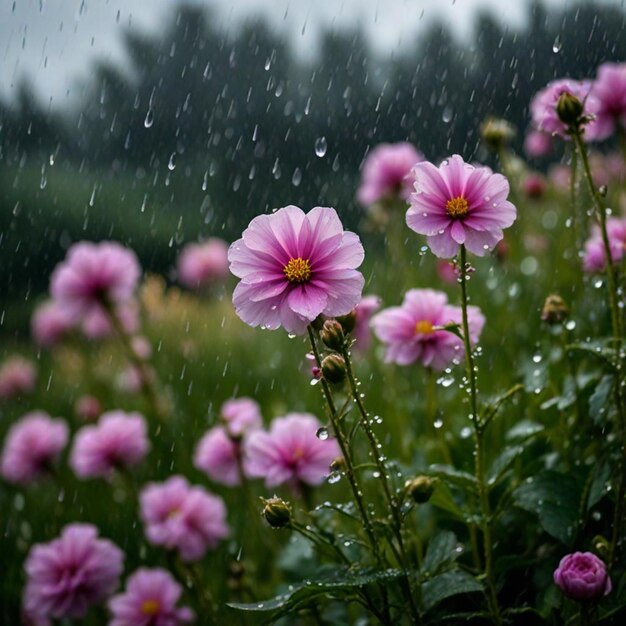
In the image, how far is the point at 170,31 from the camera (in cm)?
805

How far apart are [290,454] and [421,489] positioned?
0.33 meters

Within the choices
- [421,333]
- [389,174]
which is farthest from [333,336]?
[389,174]

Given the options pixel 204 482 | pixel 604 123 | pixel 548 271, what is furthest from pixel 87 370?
pixel 604 123

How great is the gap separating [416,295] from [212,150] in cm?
656

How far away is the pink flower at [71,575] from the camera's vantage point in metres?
1.25

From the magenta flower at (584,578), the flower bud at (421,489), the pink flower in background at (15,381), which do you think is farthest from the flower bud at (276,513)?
the pink flower in background at (15,381)

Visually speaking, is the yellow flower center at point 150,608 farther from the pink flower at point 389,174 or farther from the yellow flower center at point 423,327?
the pink flower at point 389,174

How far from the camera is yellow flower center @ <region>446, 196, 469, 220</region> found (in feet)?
2.56

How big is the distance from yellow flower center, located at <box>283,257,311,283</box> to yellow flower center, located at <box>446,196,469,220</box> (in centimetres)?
14

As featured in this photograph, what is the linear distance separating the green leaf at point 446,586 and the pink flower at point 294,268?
31cm

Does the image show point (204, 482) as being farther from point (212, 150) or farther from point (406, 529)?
point (212, 150)

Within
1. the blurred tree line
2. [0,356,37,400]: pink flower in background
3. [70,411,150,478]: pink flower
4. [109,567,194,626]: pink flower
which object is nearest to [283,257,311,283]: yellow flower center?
[109,567,194,626]: pink flower

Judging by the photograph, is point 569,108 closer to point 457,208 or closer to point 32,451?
point 457,208

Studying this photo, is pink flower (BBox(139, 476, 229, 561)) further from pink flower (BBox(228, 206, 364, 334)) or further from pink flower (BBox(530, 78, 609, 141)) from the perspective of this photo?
pink flower (BBox(530, 78, 609, 141))
